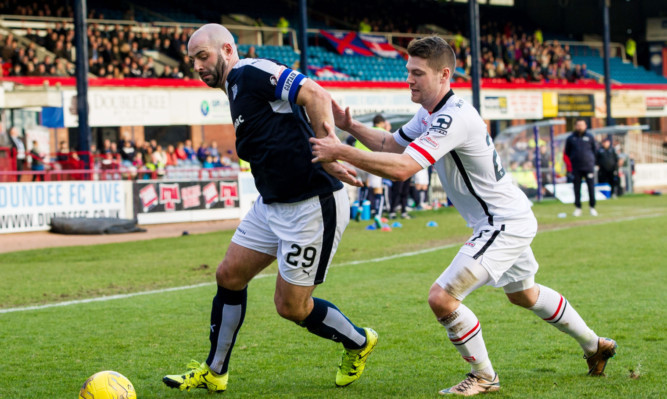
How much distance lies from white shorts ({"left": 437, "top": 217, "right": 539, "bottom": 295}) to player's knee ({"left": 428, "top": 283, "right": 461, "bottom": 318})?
5 centimetres

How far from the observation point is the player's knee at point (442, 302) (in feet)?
15.5

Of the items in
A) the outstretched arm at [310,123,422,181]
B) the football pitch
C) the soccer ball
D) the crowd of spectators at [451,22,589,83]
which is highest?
the crowd of spectators at [451,22,589,83]

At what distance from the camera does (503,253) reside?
15.8 ft

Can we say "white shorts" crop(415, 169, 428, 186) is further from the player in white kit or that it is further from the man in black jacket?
the player in white kit

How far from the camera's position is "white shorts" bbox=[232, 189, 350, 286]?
485cm

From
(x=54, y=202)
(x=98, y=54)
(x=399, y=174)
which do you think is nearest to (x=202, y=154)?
(x=98, y=54)

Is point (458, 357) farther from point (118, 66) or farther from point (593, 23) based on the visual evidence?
point (593, 23)

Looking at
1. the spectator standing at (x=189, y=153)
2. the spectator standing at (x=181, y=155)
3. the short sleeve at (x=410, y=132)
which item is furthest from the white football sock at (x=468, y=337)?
the spectator standing at (x=189, y=153)

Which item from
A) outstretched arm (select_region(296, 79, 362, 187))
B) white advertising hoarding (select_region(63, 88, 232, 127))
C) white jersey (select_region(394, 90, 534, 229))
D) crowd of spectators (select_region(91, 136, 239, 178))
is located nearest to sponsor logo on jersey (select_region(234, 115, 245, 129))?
outstretched arm (select_region(296, 79, 362, 187))

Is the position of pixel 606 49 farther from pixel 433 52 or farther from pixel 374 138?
pixel 433 52

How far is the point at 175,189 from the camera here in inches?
800

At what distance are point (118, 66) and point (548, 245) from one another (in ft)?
54.9

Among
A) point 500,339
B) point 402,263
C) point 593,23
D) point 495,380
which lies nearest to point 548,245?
point 402,263

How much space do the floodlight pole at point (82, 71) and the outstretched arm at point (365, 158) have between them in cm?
1678
